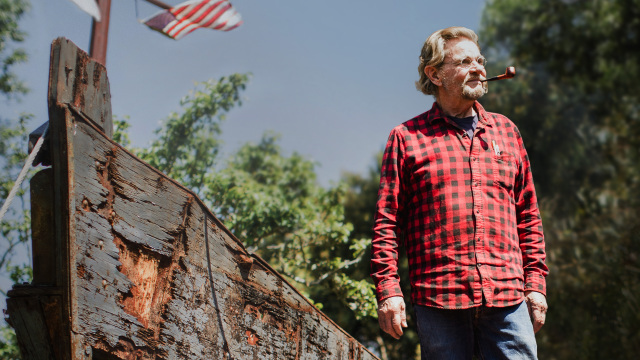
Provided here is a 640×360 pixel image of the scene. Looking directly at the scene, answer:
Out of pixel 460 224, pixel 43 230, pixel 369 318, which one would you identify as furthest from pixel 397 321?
pixel 369 318

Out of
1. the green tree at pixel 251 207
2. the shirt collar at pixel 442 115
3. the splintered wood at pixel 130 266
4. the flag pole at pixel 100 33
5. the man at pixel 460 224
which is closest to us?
the splintered wood at pixel 130 266

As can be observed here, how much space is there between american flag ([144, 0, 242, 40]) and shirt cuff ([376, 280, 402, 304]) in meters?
5.01

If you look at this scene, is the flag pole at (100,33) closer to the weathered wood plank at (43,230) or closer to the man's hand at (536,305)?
the weathered wood plank at (43,230)

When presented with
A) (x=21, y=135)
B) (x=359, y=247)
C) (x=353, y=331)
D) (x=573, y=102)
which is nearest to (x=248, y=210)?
(x=359, y=247)

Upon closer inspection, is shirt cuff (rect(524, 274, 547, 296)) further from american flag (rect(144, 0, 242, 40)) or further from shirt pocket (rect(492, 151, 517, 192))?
american flag (rect(144, 0, 242, 40))

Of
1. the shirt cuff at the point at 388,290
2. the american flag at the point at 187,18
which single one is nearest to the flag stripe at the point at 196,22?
the american flag at the point at 187,18

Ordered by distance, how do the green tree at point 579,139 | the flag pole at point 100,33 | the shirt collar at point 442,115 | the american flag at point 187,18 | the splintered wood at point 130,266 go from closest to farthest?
1. the splintered wood at point 130,266
2. the shirt collar at point 442,115
3. the flag pole at point 100,33
4. the american flag at point 187,18
5. the green tree at point 579,139

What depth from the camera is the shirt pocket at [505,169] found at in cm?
212

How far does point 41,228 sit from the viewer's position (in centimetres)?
201

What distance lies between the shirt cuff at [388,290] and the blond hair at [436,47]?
3.08 ft

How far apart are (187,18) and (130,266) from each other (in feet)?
15.9

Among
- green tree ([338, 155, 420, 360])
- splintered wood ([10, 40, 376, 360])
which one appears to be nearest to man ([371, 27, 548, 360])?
splintered wood ([10, 40, 376, 360])

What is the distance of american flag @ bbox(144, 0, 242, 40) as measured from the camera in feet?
19.9

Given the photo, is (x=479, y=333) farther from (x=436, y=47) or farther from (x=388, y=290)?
(x=436, y=47)
